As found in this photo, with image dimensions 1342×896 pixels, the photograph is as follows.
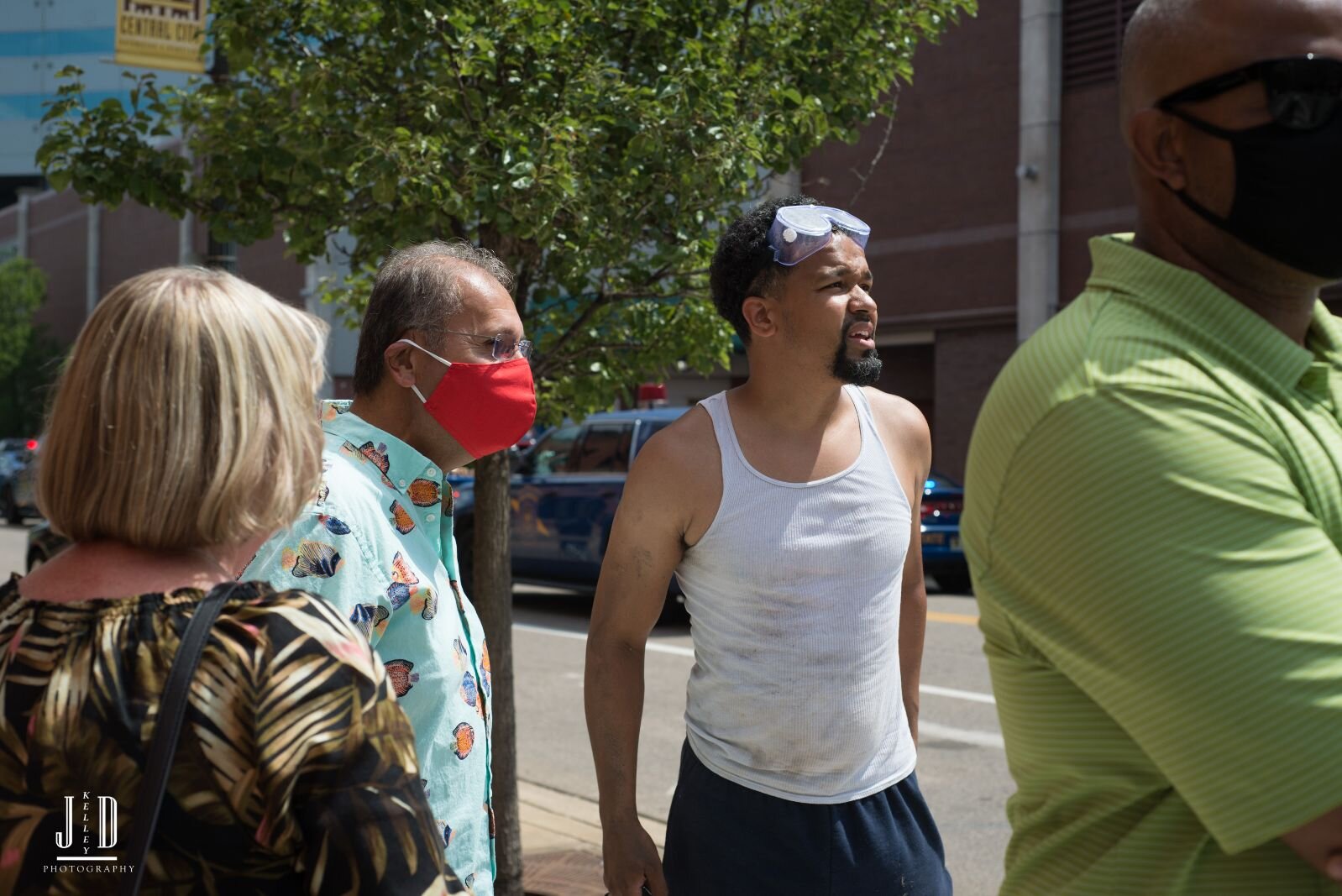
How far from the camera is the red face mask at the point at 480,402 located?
3.10 meters

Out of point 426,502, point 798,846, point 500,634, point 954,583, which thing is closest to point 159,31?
point 500,634

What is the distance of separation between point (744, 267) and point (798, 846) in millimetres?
1357

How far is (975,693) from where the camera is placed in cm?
955

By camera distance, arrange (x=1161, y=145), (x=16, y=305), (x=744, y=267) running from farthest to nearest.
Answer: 1. (x=16, y=305)
2. (x=744, y=267)
3. (x=1161, y=145)

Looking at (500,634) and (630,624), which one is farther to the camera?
(500,634)

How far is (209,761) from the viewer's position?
4.91 ft

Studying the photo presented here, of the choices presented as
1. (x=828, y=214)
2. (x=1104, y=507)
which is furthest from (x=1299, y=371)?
(x=828, y=214)

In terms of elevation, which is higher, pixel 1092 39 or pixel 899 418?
pixel 1092 39

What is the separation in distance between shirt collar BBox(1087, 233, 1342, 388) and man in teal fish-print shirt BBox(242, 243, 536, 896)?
4.73 ft

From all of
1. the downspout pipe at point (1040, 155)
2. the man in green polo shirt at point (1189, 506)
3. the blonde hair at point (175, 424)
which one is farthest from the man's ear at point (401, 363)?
the downspout pipe at point (1040, 155)

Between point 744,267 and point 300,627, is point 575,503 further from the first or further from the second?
point 300,627

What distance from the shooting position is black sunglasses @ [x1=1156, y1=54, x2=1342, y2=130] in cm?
146

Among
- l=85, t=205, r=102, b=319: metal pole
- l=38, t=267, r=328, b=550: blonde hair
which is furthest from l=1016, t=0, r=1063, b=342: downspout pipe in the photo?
l=85, t=205, r=102, b=319: metal pole

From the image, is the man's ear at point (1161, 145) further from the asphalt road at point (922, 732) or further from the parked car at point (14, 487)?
the parked car at point (14, 487)
